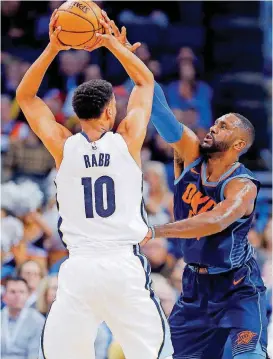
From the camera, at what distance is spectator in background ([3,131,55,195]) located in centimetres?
953

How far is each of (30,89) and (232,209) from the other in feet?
4.91

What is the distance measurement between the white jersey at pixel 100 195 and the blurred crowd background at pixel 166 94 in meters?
3.23

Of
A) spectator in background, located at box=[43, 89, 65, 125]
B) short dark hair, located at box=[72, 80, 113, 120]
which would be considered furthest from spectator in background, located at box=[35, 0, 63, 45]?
short dark hair, located at box=[72, 80, 113, 120]

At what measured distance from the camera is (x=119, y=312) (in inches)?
175

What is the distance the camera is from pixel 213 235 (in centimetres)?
542

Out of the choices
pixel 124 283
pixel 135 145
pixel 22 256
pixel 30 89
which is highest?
pixel 30 89

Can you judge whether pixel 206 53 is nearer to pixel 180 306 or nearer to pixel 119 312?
pixel 180 306

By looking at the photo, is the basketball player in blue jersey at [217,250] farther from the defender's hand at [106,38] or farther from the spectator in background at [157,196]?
the spectator in background at [157,196]

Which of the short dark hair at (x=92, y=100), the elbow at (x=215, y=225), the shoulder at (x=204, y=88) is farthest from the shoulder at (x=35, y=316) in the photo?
the shoulder at (x=204, y=88)

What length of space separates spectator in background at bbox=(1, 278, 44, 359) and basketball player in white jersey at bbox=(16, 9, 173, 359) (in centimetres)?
331

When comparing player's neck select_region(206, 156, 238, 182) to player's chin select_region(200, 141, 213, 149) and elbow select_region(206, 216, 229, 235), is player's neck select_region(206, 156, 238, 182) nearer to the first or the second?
player's chin select_region(200, 141, 213, 149)

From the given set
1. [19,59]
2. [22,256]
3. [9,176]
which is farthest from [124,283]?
[19,59]

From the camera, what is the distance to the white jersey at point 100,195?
4.55 m

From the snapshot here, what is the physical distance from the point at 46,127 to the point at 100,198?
0.56 m
